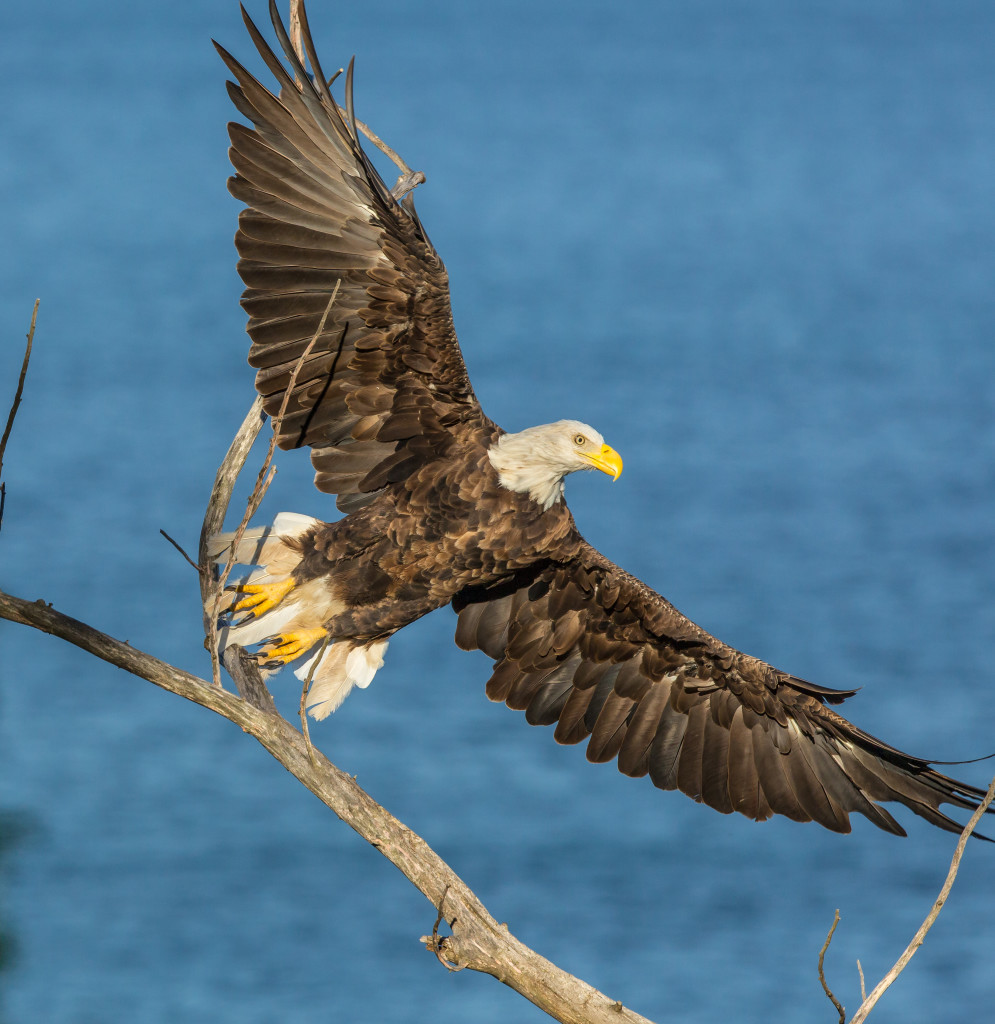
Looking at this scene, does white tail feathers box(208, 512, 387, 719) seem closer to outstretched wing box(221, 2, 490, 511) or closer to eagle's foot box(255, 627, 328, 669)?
eagle's foot box(255, 627, 328, 669)

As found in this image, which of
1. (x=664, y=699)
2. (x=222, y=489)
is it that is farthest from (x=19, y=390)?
(x=664, y=699)

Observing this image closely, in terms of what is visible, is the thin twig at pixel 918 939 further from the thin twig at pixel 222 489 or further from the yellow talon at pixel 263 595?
the yellow talon at pixel 263 595

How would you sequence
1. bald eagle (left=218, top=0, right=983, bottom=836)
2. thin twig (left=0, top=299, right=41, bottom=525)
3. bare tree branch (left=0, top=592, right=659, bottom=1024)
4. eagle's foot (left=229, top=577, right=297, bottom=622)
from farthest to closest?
eagle's foot (left=229, top=577, right=297, bottom=622) → bald eagle (left=218, top=0, right=983, bottom=836) → bare tree branch (left=0, top=592, right=659, bottom=1024) → thin twig (left=0, top=299, right=41, bottom=525)

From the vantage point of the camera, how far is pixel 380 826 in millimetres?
4430

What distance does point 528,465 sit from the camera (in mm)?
5336

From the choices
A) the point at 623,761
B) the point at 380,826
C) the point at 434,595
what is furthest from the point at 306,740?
the point at 623,761

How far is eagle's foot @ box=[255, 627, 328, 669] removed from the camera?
5.64 meters

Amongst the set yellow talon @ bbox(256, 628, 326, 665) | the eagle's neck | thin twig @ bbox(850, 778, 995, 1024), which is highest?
the eagle's neck

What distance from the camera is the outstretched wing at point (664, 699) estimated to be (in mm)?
6203

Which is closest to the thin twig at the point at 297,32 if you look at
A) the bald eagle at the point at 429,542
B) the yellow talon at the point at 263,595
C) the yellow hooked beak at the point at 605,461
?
the bald eagle at the point at 429,542

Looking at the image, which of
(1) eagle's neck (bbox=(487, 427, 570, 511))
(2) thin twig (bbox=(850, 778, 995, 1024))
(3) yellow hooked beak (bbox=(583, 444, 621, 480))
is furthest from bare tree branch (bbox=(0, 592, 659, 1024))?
(3) yellow hooked beak (bbox=(583, 444, 621, 480))

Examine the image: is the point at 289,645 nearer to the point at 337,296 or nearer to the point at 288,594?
the point at 288,594

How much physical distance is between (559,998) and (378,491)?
6.90 ft

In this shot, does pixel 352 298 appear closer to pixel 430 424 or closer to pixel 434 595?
pixel 430 424
